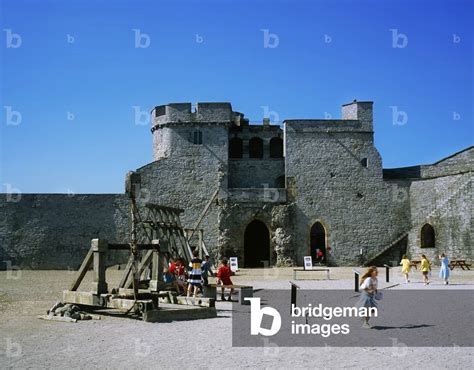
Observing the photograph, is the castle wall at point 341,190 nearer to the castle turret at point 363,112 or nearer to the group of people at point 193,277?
the castle turret at point 363,112

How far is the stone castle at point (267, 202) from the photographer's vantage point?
37.2m

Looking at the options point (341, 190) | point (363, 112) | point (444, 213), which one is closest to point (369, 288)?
point (444, 213)

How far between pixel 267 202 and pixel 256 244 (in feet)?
12.1

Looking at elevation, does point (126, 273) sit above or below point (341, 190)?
below

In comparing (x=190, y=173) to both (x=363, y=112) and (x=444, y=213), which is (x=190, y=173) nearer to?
(x=363, y=112)

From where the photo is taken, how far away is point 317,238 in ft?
128

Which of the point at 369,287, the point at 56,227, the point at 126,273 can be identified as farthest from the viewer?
the point at 56,227

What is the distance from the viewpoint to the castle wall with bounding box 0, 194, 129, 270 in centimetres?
3781

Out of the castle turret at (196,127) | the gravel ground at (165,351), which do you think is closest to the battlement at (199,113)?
the castle turret at (196,127)

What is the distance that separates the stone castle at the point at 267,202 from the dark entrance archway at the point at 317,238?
7 cm

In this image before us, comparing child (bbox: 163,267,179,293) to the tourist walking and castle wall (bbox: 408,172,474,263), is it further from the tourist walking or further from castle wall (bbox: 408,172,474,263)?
castle wall (bbox: 408,172,474,263)

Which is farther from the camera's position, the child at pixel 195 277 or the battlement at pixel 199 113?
the battlement at pixel 199 113

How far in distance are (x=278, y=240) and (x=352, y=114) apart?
10.3 meters

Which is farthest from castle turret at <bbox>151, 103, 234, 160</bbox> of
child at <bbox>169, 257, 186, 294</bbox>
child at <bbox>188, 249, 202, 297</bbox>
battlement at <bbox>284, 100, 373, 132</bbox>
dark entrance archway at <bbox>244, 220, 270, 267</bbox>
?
child at <bbox>188, 249, 202, 297</bbox>
